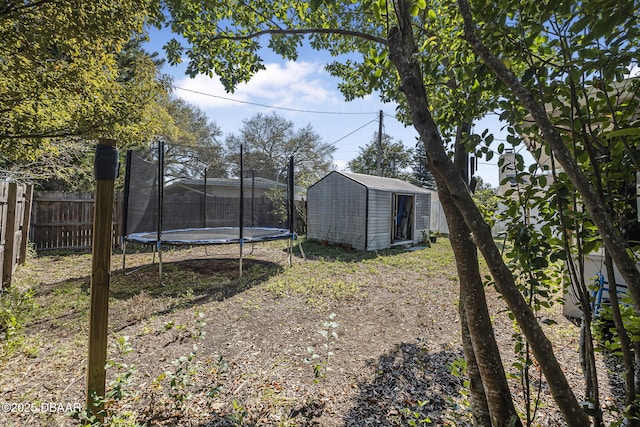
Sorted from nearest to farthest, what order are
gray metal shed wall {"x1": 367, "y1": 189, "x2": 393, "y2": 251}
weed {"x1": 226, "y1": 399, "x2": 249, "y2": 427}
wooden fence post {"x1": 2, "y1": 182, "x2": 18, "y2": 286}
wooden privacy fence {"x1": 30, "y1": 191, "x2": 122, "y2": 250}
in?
weed {"x1": 226, "y1": 399, "x2": 249, "y2": 427}, wooden fence post {"x1": 2, "y1": 182, "x2": 18, "y2": 286}, wooden privacy fence {"x1": 30, "y1": 191, "x2": 122, "y2": 250}, gray metal shed wall {"x1": 367, "y1": 189, "x2": 393, "y2": 251}

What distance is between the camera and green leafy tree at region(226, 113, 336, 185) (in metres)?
20.6

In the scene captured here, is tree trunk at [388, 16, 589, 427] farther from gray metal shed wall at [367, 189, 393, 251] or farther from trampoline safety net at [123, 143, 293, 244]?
gray metal shed wall at [367, 189, 393, 251]

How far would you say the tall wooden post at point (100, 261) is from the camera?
1.42 meters

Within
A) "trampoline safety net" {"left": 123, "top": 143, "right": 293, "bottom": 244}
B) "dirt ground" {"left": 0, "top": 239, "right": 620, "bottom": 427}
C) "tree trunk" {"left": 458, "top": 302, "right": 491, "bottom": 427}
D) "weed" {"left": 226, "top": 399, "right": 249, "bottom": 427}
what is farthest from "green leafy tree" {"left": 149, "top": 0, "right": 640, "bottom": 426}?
"trampoline safety net" {"left": 123, "top": 143, "right": 293, "bottom": 244}

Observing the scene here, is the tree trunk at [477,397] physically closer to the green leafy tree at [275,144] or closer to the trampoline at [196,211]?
the trampoline at [196,211]

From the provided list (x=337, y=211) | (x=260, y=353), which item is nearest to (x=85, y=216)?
(x=337, y=211)

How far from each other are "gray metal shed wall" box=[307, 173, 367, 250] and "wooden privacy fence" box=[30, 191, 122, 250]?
18.3 ft

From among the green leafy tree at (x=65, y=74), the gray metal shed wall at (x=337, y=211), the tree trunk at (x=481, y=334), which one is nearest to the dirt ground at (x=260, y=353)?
the tree trunk at (x=481, y=334)

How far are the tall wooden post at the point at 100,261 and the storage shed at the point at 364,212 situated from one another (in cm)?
718

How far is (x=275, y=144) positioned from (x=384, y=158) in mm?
9831

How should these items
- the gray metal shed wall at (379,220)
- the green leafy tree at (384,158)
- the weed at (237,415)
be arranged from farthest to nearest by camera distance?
1. the green leafy tree at (384,158)
2. the gray metal shed wall at (379,220)
3. the weed at (237,415)

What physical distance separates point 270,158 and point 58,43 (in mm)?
18565

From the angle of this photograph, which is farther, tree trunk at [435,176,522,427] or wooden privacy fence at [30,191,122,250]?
wooden privacy fence at [30,191,122,250]

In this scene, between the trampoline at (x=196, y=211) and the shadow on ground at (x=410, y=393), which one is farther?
the trampoline at (x=196, y=211)
